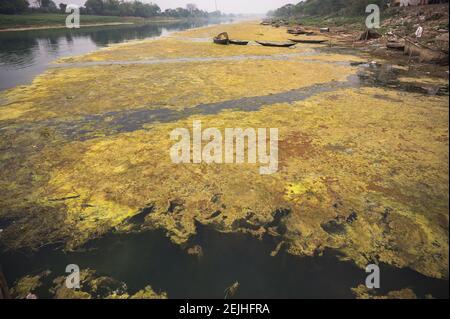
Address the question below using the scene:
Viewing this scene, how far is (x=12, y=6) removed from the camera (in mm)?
43875

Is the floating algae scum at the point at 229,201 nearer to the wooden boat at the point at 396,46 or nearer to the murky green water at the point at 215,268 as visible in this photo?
the murky green water at the point at 215,268

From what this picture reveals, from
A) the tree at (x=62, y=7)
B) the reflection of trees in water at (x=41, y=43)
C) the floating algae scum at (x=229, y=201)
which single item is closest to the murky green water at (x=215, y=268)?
the floating algae scum at (x=229, y=201)

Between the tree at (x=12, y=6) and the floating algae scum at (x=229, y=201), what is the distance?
52.8 m

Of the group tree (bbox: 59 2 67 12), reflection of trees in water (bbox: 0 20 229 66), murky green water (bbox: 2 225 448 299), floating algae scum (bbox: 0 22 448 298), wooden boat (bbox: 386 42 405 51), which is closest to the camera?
murky green water (bbox: 2 225 448 299)

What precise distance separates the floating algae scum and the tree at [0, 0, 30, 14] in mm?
52764

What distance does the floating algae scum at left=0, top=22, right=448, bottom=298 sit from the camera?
2406 mm

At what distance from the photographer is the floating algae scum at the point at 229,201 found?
2.41m

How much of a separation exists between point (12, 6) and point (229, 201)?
59640 millimetres

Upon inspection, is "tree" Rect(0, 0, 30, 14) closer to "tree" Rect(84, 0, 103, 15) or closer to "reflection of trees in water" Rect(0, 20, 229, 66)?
"reflection of trees in water" Rect(0, 20, 229, 66)

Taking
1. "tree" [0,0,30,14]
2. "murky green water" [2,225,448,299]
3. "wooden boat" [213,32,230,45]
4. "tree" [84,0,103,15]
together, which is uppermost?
"tree" [84,0,103,15]

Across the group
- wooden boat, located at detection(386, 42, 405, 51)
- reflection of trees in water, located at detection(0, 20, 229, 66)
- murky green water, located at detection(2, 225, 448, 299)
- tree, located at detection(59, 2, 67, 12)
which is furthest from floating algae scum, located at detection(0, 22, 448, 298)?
tree, located at detection(59, 2, 67, 12)

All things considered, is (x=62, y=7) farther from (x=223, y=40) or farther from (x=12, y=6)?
(x=223, y=40)

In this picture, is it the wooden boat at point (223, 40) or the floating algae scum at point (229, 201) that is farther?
the wooden boat at point (223, 40)
